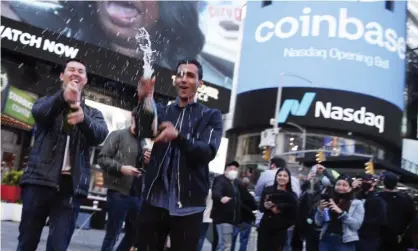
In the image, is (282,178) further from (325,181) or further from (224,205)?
(224,205)

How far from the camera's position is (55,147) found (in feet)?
11.9

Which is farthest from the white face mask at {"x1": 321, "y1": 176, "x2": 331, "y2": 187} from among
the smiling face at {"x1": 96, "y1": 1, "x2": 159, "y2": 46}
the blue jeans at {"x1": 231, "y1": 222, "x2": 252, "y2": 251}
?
the smiling face at {"x1": 96, "y1": 1, "x2": 159, "y2": 46}

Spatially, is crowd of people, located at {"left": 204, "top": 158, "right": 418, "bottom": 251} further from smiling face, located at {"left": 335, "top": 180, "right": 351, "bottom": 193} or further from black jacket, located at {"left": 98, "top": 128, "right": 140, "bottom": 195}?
black jacket, located at {"left": 98, "top": 128, "right": 140, "bottom": 195}

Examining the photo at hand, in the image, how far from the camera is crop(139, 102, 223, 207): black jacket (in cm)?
310

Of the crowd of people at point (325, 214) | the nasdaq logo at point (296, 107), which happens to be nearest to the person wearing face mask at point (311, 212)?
the crowd of people at point (325, 214)

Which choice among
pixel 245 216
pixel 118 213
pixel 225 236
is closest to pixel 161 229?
pixel 118 213

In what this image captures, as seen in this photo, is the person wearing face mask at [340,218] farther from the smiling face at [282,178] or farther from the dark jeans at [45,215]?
the dark jeans at [45,215]

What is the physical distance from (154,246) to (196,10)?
2967 centimetres

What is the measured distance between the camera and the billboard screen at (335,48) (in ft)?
130

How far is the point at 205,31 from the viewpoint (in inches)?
1273

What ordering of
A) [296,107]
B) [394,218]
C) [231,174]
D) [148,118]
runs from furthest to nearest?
[296,107]
[231,174]
[394,218]
[148,118]

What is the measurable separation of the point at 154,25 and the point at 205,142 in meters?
27.4

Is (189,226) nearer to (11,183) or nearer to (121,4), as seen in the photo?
(11,183)

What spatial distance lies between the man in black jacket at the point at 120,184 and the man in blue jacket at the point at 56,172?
77.1 inches
